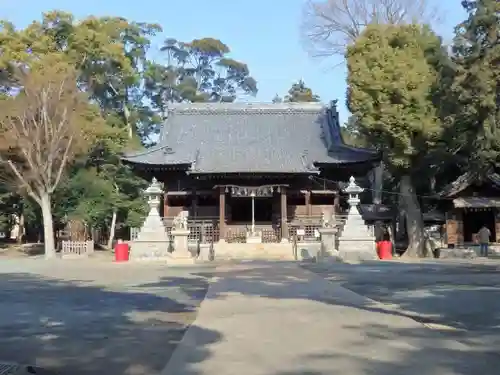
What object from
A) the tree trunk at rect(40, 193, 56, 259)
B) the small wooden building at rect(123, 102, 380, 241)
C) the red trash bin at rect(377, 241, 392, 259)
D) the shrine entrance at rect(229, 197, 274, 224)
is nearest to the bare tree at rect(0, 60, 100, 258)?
the tree trunk at rect(40, 193, 56, 259)

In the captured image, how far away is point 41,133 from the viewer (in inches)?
1305

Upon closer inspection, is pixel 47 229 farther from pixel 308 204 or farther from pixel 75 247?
pixel 308 204

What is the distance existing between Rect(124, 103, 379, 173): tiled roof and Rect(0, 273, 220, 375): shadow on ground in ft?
68.4

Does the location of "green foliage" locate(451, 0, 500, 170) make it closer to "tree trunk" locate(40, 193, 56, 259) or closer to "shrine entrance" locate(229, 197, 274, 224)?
"shrine entrance" locate(229, 197, 274, 224)

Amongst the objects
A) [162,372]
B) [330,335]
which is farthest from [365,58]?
[162,372]

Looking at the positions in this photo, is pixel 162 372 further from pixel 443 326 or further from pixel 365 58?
pixel 365 58

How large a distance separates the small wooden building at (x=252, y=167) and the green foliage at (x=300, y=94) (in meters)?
26.4

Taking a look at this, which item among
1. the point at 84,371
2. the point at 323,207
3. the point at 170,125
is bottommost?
the point at 84,371

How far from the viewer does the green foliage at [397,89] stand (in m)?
28.1

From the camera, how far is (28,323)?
28.8ft

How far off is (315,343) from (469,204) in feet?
92.3

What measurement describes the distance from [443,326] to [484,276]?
28.0 ft

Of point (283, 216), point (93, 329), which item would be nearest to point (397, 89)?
point (283, 216)

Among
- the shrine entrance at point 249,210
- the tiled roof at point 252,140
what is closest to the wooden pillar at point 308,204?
the tiled roof at point 252,140
